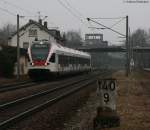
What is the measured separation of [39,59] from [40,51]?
28.6 inches

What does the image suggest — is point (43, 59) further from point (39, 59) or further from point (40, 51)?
point (40, 51)

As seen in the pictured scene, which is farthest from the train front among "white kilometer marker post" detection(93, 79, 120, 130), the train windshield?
"white kilometer marker post" detection(93, 79, 120, 130)

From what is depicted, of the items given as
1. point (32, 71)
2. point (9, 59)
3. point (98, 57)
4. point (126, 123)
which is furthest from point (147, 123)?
point (98, 57)

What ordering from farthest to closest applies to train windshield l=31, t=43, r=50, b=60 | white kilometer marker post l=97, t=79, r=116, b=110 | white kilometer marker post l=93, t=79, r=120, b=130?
1. train windshield l=31, t=43, r=50, b=60
2. white kilometer marker post l=97, t=79, r=116, b=110
3. white kilometer marker post l=93, t=79, r=120, b=130

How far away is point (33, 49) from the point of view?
39.4 metres

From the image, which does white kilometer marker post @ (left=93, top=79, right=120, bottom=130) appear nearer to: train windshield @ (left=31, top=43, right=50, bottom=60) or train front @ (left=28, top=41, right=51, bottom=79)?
train front @ (left=28, top=41, right=51, bottom=79)

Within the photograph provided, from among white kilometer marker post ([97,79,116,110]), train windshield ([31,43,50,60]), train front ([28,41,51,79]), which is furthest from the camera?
train windshield ([31,43,50,60])

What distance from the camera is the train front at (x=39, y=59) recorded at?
126 feet

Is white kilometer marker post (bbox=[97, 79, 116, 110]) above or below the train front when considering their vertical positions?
below

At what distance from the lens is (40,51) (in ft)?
128

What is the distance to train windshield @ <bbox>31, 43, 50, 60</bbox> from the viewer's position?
38781 mm

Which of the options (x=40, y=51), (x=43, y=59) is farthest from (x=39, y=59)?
(x=40, y=51)

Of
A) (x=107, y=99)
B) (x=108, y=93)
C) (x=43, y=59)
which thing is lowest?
(x=107, y=99)

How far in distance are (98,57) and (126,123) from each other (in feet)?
550
